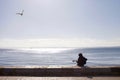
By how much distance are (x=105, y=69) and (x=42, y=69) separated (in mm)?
2837

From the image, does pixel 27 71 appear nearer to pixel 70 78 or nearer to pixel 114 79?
pixel 70 78

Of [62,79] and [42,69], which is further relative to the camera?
[42,69]

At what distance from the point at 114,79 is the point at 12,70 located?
15.2ft

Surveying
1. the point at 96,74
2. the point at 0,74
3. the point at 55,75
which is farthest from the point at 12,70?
the point at 96,74

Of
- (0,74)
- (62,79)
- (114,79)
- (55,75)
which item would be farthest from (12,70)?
(114,79)

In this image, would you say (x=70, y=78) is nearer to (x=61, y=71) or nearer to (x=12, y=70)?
(x=61, y=71)

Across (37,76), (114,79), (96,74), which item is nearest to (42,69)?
(37,76)

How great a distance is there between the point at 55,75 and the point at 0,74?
2564 millimetres

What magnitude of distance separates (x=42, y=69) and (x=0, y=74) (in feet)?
6.47

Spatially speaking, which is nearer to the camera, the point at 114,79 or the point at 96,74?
the point at 114,79

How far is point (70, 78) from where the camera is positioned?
9234mm

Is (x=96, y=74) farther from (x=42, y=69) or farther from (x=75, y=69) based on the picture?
(x=42, y=69)

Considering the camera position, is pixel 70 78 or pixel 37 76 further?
pixel 37 76

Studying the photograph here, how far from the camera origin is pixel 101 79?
877 centimetres
